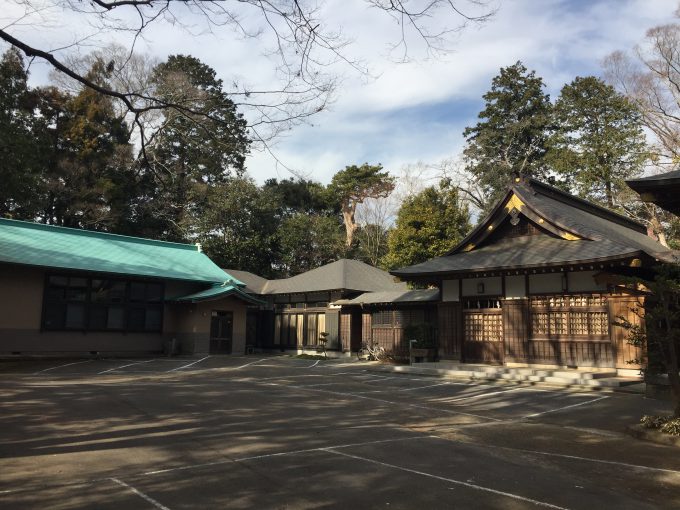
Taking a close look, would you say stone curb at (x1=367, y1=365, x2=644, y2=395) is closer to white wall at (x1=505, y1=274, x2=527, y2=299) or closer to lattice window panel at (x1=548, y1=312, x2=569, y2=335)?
lattice window panel at (x1=548, y1=312, x2=569, y2=335)

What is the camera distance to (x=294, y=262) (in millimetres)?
38062

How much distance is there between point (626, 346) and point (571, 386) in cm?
228

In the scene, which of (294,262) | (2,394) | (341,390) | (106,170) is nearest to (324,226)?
(294,262)

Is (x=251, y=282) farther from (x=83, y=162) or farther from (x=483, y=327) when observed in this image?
(x=483, y=327)

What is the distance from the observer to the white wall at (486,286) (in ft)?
58.3

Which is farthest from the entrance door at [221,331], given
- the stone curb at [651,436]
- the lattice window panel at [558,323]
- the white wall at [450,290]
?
the stone curb at [651,436]

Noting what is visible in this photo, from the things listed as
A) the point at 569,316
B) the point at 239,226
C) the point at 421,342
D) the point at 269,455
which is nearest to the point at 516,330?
the point at 569,316

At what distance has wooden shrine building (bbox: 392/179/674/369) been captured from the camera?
15133 mm

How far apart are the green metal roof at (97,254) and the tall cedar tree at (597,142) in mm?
23905

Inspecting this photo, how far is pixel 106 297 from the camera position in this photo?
22406 mm

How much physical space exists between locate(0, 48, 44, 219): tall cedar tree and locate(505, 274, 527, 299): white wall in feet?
76.6

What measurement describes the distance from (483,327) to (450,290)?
6.20 ft

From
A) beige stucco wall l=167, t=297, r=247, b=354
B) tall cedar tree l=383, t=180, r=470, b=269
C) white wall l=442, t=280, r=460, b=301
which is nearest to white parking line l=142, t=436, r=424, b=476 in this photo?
white wall l=442, t=280, r=460, b=301

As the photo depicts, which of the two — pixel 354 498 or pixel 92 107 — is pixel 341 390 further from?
pixel 92 107
